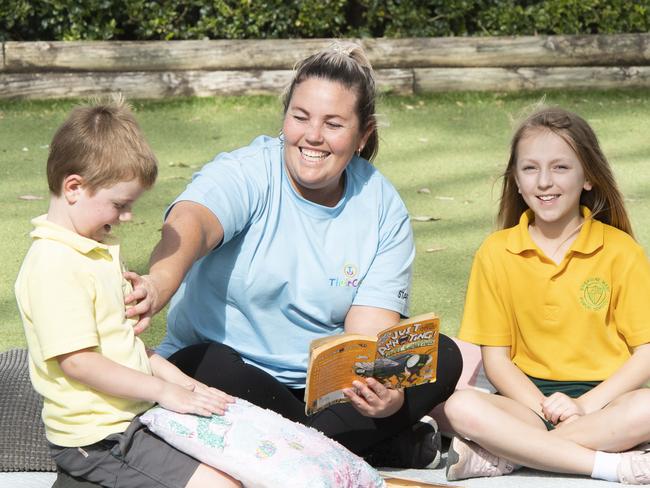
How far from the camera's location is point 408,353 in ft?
11.1

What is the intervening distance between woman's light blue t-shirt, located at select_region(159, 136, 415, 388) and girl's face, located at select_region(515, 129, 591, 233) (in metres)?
0.49

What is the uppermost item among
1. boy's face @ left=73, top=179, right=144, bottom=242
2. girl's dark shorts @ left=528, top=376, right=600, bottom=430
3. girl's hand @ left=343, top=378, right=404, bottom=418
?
boy's face @ left=73, top=179, right=144, bottom=242

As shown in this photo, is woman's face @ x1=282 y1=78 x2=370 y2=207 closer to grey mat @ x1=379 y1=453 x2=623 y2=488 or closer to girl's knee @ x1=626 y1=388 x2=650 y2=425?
grey mat @ x1=379 y1=453 x2=623 y2=488

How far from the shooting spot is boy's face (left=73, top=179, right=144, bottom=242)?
2.98 metres

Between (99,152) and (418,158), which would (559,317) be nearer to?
(99,152)

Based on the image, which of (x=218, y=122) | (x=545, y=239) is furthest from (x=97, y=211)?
(x=218, y=122)

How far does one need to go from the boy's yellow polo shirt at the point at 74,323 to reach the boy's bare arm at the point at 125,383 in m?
0.04

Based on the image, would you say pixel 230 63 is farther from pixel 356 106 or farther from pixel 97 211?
pixel 97 211

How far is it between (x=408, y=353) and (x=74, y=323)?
100cm

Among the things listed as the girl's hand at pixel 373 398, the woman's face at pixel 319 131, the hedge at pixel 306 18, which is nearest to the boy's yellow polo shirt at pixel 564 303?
the girl's hand at pixel 373 398

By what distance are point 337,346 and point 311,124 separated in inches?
32.0

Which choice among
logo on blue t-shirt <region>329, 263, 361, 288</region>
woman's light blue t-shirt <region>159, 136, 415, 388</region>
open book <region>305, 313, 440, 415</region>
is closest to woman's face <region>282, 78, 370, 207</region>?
woman's light blue t-shirt <region>159, 136, 415, 388</region>

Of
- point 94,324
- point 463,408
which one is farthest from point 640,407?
point 94,324

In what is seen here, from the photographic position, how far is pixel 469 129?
8.18m
